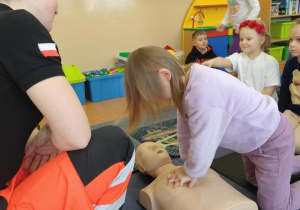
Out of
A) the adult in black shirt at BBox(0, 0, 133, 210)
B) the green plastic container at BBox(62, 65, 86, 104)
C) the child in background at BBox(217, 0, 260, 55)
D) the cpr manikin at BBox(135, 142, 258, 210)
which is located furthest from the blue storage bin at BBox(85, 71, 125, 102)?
the adult in black shirt at BBox(0, 0, 133, 210)

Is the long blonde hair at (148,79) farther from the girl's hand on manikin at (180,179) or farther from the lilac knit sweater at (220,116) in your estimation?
the girl's hand on manikin at (180,179)

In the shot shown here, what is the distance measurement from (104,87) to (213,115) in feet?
6.35

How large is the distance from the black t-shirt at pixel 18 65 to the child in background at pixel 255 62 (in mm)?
1213

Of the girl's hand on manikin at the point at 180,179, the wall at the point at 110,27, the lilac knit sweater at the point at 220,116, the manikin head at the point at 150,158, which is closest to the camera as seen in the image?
the lilac knit sweater at the point at 220,116

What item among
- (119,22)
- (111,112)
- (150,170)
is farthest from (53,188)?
(119,22)

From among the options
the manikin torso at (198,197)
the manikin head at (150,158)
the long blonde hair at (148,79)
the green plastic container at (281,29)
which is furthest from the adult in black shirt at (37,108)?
the green plastic container at (281,29)

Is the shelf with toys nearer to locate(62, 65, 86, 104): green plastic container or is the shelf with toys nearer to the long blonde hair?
locate(62, 65, 86, 104): green plastic container

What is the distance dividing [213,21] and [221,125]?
2812 millimetres

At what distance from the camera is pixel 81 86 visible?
251 centimetres

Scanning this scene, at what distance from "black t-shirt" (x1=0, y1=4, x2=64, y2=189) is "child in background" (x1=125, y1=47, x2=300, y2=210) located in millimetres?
311

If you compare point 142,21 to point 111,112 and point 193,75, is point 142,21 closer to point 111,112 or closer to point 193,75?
point 111,112

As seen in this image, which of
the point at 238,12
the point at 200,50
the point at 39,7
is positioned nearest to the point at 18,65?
the point at 39,7

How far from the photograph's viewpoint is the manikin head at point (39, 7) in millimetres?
659

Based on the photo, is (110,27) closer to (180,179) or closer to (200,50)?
(200,50)
